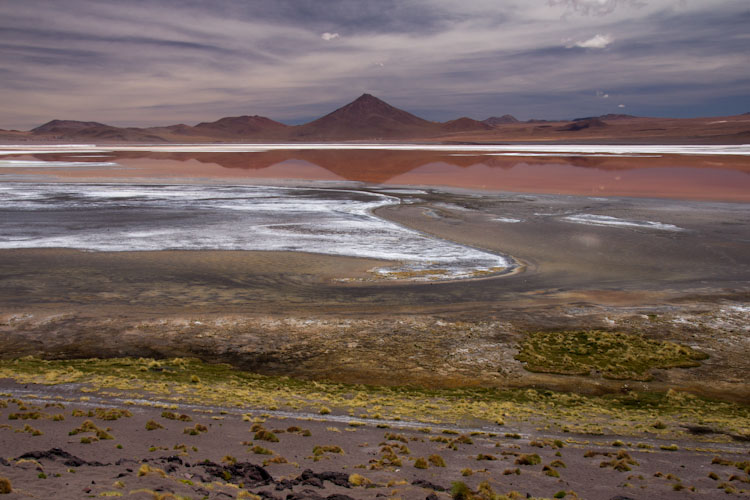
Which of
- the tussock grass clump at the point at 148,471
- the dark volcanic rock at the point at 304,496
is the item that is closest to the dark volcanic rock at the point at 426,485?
the dark volcanic rock at the point at 304,496

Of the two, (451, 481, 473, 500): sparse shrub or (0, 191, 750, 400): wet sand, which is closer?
(451, 481, 473, 500): sparse shrub

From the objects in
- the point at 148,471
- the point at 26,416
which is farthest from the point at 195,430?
the point at 26,416

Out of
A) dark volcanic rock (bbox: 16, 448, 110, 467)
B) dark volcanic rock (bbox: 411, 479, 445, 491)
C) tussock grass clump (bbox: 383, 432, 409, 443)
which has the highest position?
dark volcanic rock (bbox: 16, 448, 110, 467)

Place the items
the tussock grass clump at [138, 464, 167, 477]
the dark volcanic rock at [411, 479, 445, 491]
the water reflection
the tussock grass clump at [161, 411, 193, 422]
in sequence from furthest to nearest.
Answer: the water reflection < the tussock grass clump at [161, 411, 193, 422] < the dark volcanic rock at [411, 479, 445, 491] < the tussock grass clump at [138, 464, 167, 477]

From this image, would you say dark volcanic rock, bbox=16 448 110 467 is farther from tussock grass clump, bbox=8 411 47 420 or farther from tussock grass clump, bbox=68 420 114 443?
tussock grass clump, bbox=8 411 47 420

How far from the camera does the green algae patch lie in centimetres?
1045

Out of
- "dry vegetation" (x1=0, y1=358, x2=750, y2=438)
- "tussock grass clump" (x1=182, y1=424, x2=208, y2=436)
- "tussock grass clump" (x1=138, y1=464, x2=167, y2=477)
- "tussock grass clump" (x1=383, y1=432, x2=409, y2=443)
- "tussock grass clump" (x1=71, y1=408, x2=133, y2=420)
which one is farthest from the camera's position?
"dry vegetation" (x1=0, y1=358, x2=750, y2=438)

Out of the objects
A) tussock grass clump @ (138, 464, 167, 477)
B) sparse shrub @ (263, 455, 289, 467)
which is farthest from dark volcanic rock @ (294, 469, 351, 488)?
tussock grass clump @ (138, 464, 167, 477)

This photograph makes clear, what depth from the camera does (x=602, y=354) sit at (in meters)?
11.0

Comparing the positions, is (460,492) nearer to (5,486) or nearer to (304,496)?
(304,496)

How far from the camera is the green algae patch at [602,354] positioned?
10445 mm

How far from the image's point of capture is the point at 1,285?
14984 millimetres

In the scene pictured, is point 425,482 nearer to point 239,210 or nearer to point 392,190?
point 239,210

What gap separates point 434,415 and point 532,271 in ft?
32.0
